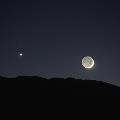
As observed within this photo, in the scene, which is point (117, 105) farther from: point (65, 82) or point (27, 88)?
point (27, 88)

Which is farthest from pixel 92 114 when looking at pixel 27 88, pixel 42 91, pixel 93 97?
pixel 27 88

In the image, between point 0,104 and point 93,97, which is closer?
point 0,104

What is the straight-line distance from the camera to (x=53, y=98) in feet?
151

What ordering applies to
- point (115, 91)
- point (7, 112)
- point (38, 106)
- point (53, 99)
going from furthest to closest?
point (115, 91) < point (53, 99) < point (38, 106) < point (7, 112)

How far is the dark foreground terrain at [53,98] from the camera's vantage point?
40903mm

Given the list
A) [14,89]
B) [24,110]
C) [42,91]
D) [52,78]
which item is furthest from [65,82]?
[24,110]

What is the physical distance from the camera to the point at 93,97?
160 ft

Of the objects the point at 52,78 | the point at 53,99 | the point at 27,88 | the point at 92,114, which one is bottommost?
the point at 92,114

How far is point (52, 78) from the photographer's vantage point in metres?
55.9

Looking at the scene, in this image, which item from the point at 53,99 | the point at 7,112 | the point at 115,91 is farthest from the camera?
the point at 115,91

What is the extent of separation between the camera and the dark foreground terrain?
4090 cm

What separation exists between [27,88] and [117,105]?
1788cm

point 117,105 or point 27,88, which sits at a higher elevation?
point 27,88

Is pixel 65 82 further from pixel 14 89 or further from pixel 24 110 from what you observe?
pixel 24 110
